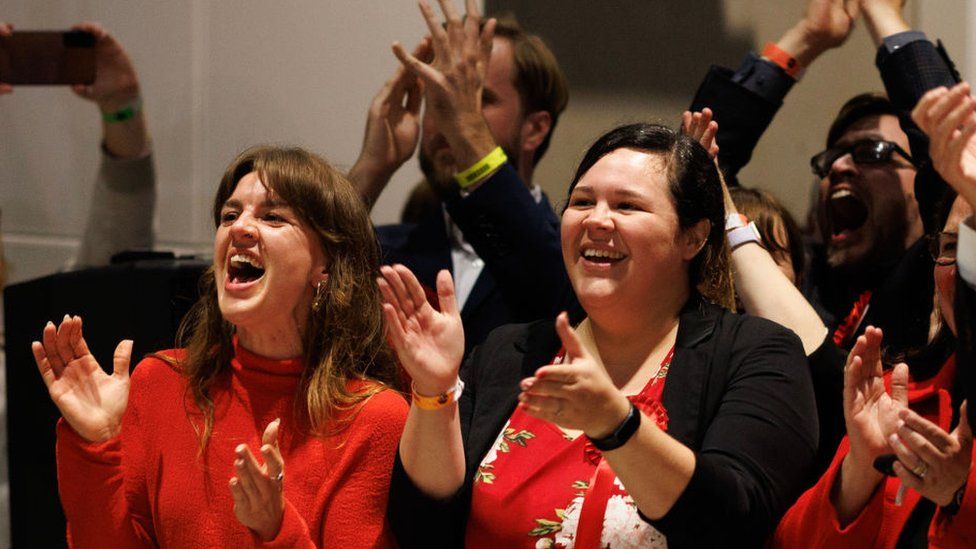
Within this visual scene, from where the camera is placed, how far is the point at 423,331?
171 cm

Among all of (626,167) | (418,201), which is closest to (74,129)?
(418,201)

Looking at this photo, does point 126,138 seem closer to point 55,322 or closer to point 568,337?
point 55,322

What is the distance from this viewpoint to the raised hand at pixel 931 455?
1526 millimetres

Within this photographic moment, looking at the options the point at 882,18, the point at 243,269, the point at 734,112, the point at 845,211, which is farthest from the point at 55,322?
the point at 882,18

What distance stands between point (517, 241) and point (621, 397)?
0.77m

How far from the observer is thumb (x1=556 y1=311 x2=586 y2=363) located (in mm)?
1497

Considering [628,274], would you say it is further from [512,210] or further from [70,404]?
[70,404]

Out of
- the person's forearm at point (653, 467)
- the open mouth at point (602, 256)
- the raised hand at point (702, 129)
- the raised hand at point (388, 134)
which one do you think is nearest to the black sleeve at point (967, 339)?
the person's forearm at point (653, 467)

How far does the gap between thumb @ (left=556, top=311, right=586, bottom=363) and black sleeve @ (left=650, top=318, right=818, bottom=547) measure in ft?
0.69

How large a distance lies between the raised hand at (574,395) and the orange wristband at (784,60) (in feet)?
4.06

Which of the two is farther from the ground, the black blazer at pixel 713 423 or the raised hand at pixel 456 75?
the raised hand at pixel 456 75

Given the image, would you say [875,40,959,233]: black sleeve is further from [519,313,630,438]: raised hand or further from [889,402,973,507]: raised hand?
[519,313,630,438]: raised hand

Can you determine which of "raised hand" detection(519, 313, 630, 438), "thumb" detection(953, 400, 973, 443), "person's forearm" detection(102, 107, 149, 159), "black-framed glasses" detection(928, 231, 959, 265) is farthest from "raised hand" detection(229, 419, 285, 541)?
"person's forearm" detection(102, 107, 149, 159)

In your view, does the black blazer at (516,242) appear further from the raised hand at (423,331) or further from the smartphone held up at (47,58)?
the smartphone held up at (47,58)
